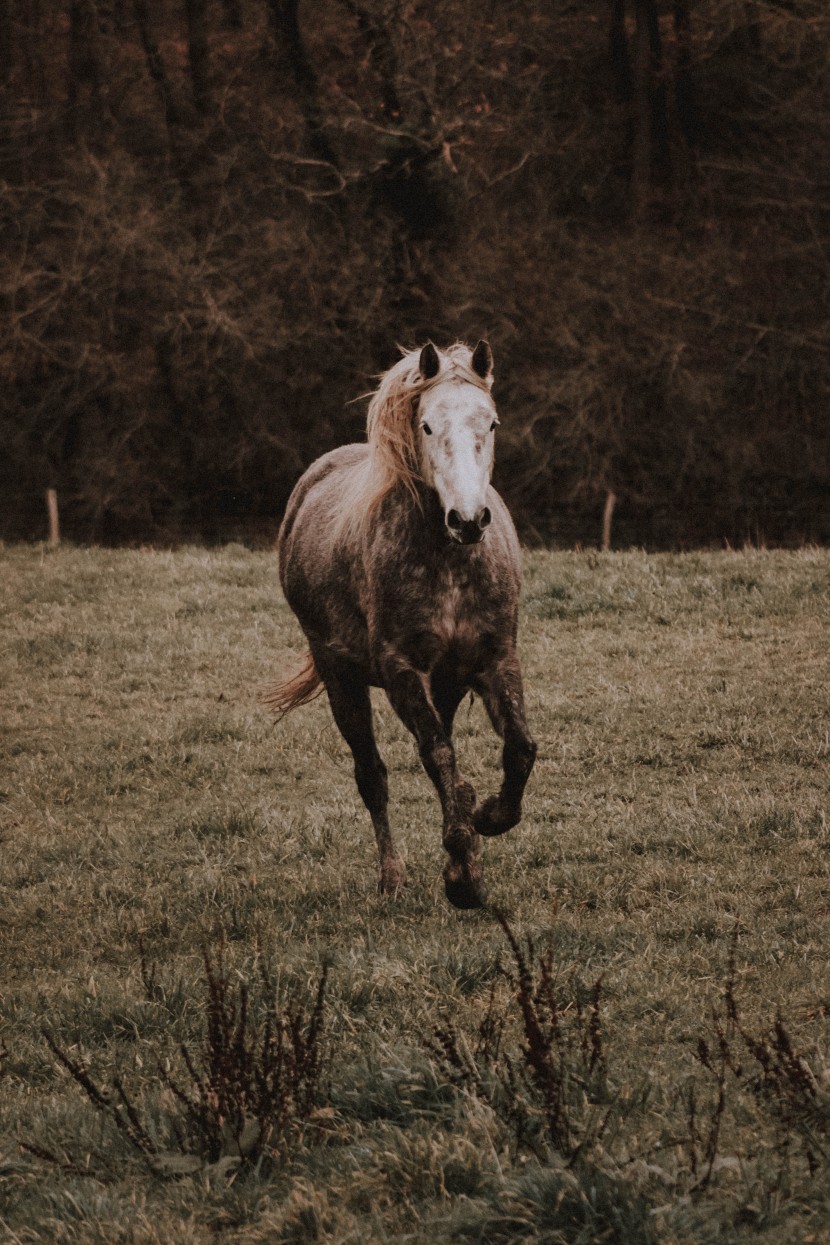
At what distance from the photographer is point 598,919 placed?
19.0 feet

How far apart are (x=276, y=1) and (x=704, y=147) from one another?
29.0 ft

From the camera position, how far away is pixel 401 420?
611cm

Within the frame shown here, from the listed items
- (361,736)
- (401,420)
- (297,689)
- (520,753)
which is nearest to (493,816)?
(520,753)

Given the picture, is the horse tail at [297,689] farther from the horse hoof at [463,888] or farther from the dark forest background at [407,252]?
the dark forest background at [407,252]

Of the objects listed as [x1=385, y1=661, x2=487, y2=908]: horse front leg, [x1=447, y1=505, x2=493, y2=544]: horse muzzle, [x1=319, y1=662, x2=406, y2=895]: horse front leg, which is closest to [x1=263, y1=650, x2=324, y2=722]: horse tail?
[x1=319, y1=662, x2=406, y2=895]: horse front leg

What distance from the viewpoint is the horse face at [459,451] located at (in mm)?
5254

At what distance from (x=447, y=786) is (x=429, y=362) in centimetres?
178

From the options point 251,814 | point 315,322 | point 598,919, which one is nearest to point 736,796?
point 598,919

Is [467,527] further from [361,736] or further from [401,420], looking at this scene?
[361,736]

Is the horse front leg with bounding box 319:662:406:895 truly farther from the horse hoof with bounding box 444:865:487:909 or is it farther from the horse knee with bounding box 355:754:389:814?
the horse hoof with bounding box 444:865:487:909

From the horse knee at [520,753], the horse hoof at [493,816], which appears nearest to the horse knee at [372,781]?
the horse hoof at [493,816]

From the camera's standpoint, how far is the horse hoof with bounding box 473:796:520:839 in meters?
5.96

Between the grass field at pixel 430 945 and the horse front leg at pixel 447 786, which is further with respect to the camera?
the horse front leg at pixel 447 786

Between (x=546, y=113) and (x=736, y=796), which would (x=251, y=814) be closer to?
(x=736, y=796)
